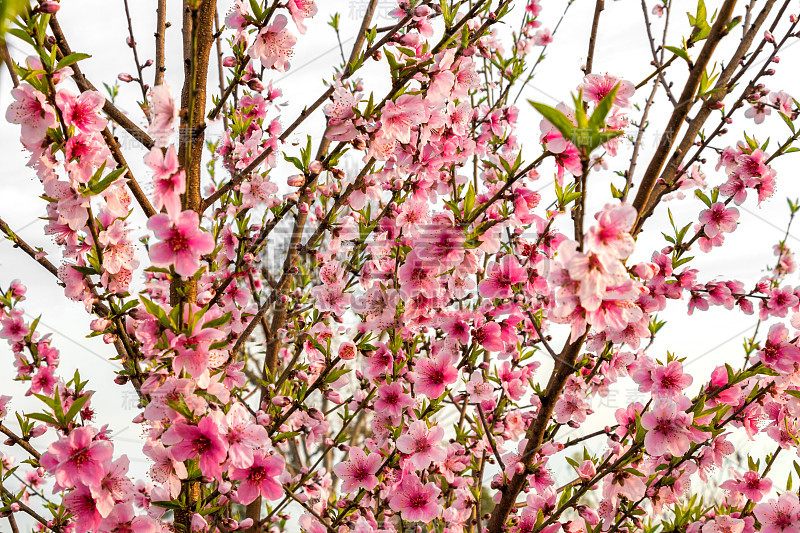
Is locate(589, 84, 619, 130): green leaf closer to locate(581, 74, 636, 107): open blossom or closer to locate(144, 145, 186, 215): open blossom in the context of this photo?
locate(581, 74, 636, 107): open blossom

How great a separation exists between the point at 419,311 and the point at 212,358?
0.74m

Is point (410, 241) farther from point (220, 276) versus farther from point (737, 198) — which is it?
point (737, 198)

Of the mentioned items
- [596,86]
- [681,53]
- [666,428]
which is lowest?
[666,428]

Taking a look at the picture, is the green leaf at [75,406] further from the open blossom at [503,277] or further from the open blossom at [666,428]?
the open blossom at [666,428]

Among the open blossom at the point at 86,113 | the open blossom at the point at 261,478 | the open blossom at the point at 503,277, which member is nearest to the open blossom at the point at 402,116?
the open blossom at the point at 503,277

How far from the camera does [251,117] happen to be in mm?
2768

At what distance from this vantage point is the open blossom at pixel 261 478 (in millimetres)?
1590

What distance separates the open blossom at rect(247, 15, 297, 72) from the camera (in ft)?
6.46

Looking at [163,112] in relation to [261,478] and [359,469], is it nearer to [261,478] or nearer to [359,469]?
[261,478]

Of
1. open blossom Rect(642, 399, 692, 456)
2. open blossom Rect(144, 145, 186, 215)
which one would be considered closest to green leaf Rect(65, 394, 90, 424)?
open blossom Rect(144, 145, 186, 215)

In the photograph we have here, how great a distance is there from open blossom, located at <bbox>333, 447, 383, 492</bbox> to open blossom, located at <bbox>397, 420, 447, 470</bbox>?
8.5 inches

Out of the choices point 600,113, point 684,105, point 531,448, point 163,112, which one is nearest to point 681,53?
point 684,105

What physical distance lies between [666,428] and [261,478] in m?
1.20

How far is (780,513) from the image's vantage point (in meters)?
2.01
